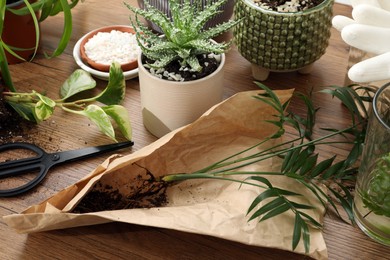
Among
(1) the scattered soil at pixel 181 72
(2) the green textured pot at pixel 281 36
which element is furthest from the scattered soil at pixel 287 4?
(1) the scattered soil at pixel 181 72

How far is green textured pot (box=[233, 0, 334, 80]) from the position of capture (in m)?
0.78

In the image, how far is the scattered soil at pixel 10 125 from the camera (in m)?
0.76

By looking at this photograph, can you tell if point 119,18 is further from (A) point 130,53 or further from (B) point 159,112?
(B) point 159,112

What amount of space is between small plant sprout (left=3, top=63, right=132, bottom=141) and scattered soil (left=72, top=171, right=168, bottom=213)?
0.08 meters

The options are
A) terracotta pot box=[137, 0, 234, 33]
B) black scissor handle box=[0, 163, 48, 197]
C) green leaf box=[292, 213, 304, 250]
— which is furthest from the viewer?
terracotta pot box=[137, 0, 234, 33]

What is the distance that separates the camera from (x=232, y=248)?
25.0 inches

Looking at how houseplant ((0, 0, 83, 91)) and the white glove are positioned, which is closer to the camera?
the white glove

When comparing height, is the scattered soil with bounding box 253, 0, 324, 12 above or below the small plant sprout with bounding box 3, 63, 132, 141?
above

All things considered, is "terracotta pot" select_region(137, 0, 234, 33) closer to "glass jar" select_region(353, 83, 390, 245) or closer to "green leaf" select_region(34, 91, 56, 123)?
"green leaf" select_region(34, 91, 56, 123)

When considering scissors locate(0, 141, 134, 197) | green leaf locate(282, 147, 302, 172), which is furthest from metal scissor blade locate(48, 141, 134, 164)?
green leaf locate(282, 147, 302, 172)

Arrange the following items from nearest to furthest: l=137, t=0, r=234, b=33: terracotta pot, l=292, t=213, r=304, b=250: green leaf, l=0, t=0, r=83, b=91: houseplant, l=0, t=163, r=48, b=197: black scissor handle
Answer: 1. l=292, t=213, r=304, b=250: green leaf
2. l=0, t=163, r=48, b=197: black scissor handle
3. l=0, t=0, r=83, b=91: houseplant
4. l=137, t=0, r=234, b=33: terracotta pot

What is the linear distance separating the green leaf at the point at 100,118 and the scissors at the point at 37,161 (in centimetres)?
2

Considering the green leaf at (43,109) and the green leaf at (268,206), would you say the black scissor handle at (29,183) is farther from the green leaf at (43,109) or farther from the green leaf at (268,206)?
the green leaf at (268,206)

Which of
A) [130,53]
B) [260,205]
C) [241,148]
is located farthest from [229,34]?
[260,205]
